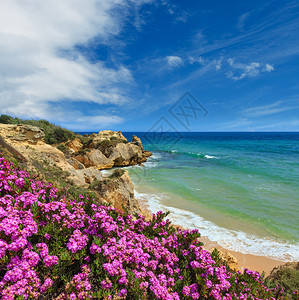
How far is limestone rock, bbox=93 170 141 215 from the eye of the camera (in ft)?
34.8

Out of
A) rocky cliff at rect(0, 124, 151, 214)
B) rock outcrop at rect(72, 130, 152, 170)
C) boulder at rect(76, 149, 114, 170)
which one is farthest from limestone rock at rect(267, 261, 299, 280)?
rock outcrop at rect(72, 130, 152, 170)

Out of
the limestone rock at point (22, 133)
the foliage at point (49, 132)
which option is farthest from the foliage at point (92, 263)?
the foliage at point (49, 132)

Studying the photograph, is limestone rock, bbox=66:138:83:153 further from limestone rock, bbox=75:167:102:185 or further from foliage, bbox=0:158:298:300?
foliage, bbox=0:158:298:300

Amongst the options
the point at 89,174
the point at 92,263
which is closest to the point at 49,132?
the point at 89,174

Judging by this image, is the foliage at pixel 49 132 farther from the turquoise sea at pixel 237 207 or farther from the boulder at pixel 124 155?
the turquoise sea at pixel 237 207

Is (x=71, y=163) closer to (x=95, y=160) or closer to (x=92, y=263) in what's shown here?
(x=95, y=160)

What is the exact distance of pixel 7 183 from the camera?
4363 mm

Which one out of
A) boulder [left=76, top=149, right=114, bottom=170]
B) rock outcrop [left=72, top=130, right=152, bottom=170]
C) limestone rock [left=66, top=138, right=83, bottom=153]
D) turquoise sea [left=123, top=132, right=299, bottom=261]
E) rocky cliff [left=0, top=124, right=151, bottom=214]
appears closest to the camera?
rocky cliff [left=0, top=124, right=151, bottom=214]

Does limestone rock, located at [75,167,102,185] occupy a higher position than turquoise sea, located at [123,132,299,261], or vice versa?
limestone rock, located at [75,167,102,185]

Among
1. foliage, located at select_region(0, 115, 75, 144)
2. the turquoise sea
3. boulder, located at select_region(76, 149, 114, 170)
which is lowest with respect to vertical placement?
the turquoise sea

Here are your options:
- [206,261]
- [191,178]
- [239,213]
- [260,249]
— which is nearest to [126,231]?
[206,261]

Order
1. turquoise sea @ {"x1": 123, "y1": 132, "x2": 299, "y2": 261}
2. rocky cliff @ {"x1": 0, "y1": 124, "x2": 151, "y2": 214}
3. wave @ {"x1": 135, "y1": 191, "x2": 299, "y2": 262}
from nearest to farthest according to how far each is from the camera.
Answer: wave @ {"x1": 135, "y1": 191, "x2": 299, "y2": 262}
rocky cliff @ {"x1": 0, "y1": 124, "x2": 151, "y2": 214}
turquoise sea @ {"x1": 123, "y1": 132, "x2": 299, "y2": 261}

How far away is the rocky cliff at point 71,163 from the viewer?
10.4 metres

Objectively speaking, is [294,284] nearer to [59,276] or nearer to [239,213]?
[59,276]
